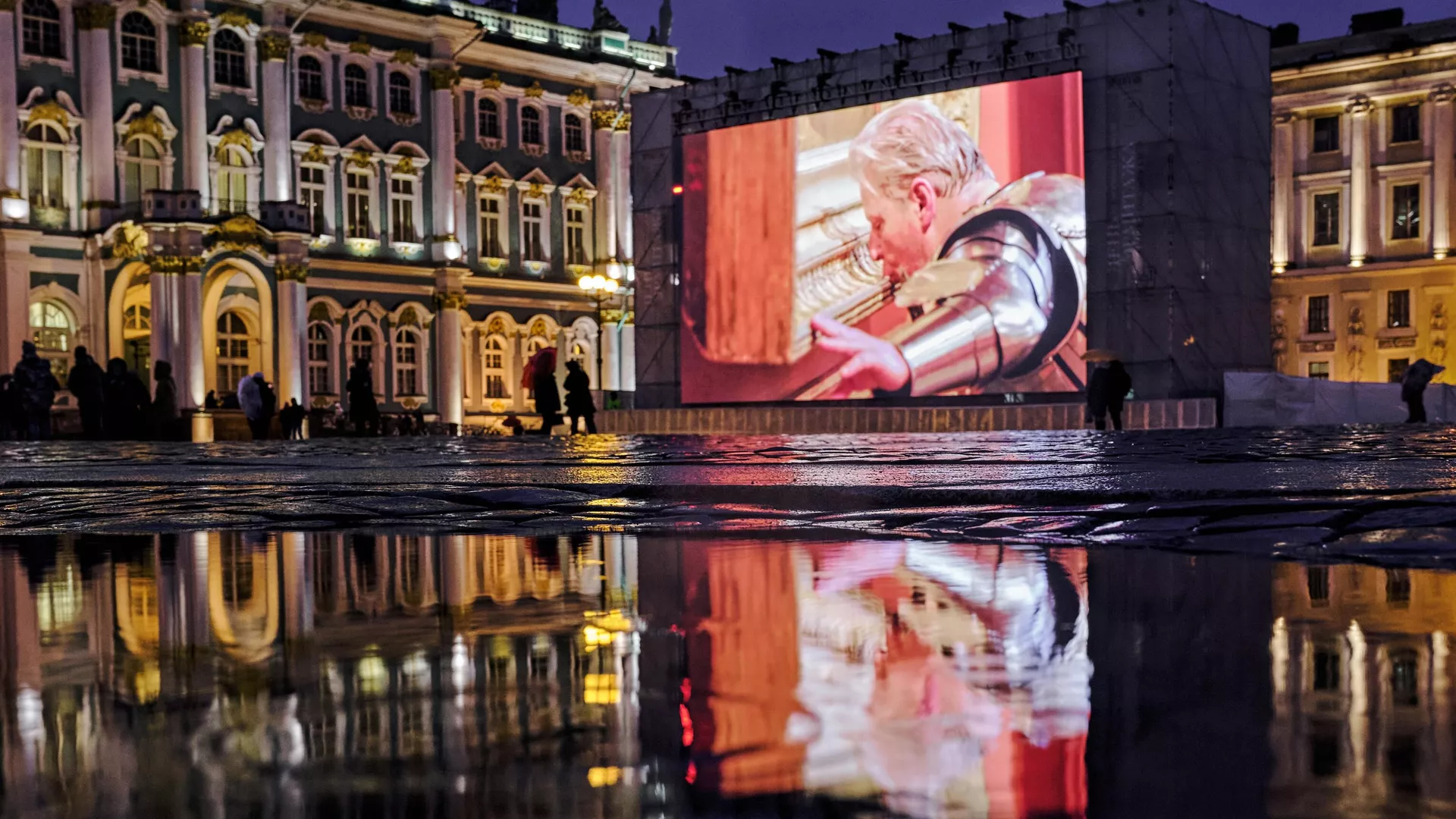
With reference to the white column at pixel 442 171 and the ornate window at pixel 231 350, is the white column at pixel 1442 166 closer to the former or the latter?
the white column at pixel 442 171

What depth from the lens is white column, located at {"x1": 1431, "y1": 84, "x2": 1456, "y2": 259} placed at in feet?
153

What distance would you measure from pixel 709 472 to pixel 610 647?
527 cm

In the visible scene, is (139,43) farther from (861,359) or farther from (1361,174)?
(1361,174)

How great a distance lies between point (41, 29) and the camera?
1350 inches

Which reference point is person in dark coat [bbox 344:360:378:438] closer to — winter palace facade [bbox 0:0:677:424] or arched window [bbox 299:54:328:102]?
winter palace facade [bbox 0:0:677:424]

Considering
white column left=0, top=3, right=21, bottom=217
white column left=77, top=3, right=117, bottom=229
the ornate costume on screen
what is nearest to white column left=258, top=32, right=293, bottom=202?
white column left=77, top=3, right=117, bottom=229

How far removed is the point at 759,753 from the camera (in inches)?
39.9

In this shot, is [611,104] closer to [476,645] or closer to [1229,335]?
[1229,335]

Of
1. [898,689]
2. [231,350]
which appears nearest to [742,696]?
[898,689]

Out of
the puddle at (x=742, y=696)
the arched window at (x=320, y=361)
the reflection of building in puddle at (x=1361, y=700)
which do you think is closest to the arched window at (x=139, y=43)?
the arched window at (x=320, y=361)

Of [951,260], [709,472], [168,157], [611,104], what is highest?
[611,104]

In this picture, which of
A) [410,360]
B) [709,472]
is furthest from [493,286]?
[709,472]

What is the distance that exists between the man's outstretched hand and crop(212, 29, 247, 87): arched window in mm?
17705

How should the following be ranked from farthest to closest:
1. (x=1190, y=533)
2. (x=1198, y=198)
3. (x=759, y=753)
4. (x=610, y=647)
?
(x=1198, y=198) < (x=1190, y=533) < (x=610, y=647) < (x=759, y=753)
